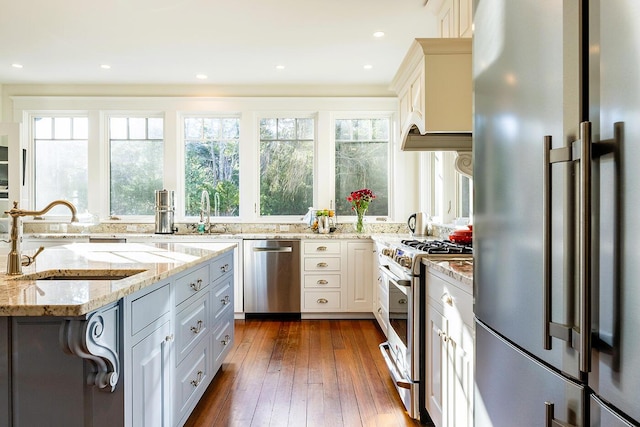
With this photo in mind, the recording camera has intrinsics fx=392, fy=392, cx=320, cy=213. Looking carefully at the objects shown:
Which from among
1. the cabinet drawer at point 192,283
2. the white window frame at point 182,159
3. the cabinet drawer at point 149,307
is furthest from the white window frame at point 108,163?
the cabinet drawer at point 149,307

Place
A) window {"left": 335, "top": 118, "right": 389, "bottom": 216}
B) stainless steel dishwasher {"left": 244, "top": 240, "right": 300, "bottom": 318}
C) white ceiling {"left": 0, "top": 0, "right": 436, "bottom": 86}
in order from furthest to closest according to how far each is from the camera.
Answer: window {"left": 335, "top": 118, "right": 389, "bottom": 216}, stainless steel dishwasher {"left": 244, "top": 240, "right": 300, "bottom": 318}, white ceiling {"left": 0, "top": 0, "right": 436, "bottom": 86}

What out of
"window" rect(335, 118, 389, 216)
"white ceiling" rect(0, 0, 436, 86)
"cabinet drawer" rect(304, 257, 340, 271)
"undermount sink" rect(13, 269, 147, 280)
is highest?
"white ceiling" rect(0, 0, 436, 86)

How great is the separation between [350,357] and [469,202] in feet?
5.10

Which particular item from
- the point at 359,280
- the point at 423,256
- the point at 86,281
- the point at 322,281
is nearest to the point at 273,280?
the point at 322,281

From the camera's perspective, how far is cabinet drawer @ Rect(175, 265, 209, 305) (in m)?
1.91

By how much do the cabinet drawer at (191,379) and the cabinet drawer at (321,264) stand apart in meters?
1.93

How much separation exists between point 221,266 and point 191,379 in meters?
0.80

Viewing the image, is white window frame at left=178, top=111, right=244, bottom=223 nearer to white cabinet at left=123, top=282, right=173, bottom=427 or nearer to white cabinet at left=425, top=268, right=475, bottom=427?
white cabinet at left=123, top=282, right=173, bottom=427

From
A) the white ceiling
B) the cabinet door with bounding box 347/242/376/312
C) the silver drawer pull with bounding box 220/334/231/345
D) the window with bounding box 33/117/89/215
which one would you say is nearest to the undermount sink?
the silver drawer pull with bounding box 220/334/231/345

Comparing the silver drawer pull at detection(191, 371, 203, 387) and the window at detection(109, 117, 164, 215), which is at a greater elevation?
the window at detection(109, 117, 164, 215)

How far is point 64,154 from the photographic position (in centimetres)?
488

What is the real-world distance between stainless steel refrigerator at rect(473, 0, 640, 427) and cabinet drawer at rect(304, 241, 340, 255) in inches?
121

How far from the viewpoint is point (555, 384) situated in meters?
0.83

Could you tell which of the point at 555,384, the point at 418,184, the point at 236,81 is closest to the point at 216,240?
the point at 236,81
